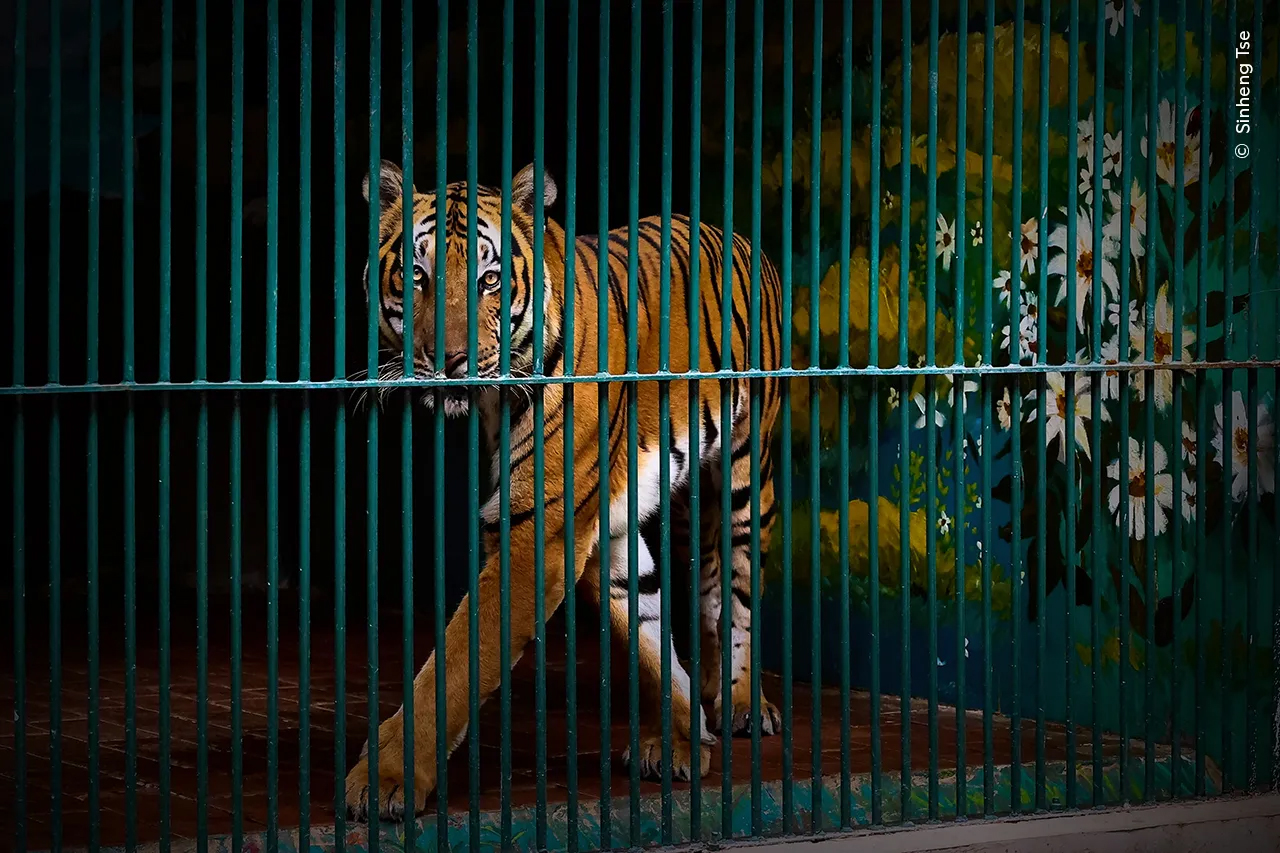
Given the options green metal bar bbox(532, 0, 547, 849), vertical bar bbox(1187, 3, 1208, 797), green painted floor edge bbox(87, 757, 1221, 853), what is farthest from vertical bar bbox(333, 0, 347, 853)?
vertical bar bbox(1187, 3, 1208, 797)

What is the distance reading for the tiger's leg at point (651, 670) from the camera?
5027 mm

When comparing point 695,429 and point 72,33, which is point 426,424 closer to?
point 72,33

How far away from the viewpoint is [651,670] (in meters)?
5.25

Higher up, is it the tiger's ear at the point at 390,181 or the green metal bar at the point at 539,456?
the tiger's ear at the point at 390,181

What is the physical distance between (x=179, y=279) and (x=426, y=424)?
1628 millimetres

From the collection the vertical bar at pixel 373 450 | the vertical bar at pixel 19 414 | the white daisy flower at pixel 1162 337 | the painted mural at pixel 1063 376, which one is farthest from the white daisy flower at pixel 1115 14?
the vertical bar at pixel 19 414

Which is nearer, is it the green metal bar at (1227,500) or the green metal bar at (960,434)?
the green metal bar at (960,434)

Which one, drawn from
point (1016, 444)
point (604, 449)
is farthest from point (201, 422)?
point (1016, 444)

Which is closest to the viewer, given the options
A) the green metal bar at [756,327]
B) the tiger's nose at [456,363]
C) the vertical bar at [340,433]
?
the vertical bar at [340,433]

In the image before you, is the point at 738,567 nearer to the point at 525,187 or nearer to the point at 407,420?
the point at 525,187

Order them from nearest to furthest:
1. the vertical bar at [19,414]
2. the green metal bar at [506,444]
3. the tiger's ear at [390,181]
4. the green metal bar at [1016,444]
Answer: the vertical bar at [19,414] → the green metal bar at [506,444] → the green metal bar at [1016,444] → the tiger's ear at [390,181]

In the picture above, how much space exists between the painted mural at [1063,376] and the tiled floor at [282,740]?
434 mm

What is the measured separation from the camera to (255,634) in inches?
321

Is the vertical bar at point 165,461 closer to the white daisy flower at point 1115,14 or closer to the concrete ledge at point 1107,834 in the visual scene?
the concrete ledge at point 1107,834
